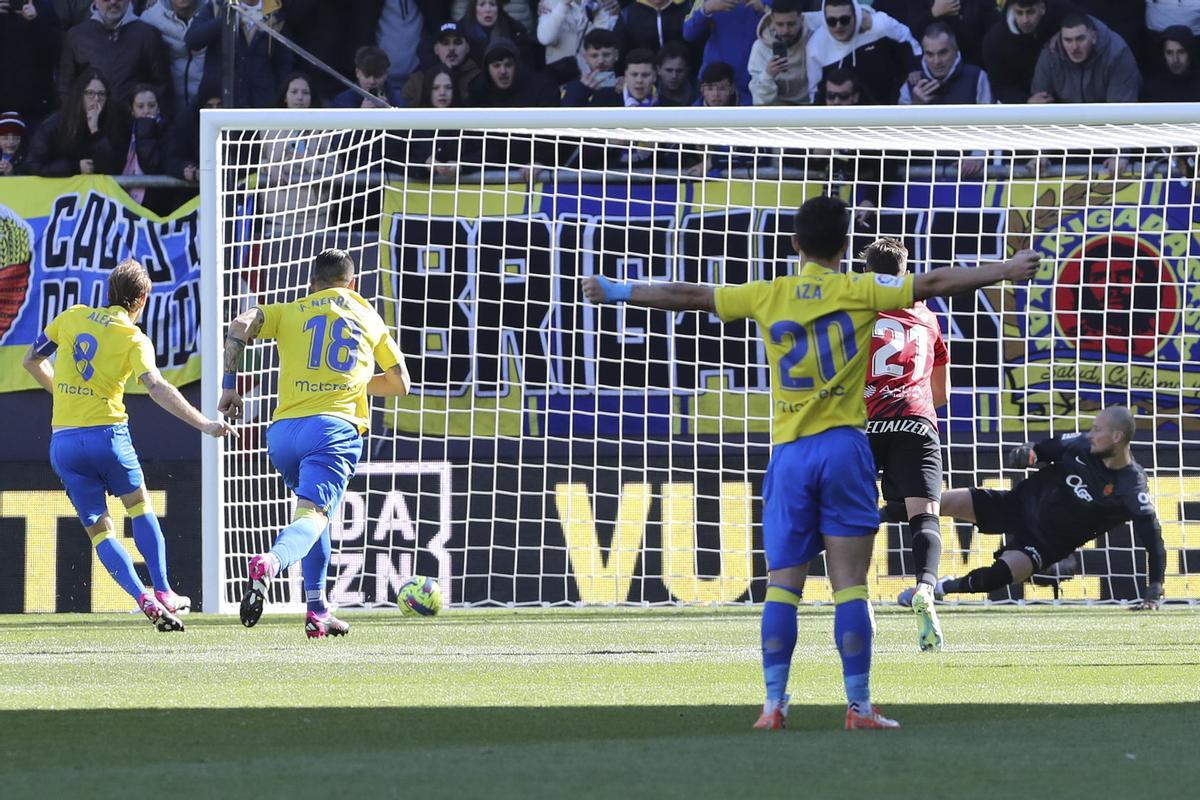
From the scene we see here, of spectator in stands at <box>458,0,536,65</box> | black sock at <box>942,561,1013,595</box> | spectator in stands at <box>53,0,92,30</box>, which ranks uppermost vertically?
spectator in stands at <box>53,0,92,30</box>

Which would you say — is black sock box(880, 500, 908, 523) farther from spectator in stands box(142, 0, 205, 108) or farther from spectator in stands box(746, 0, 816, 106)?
spectator in stands box(142, 0, 205, 108)

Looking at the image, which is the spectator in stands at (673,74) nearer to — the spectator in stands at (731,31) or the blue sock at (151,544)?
the spectator in stands at (731,31)

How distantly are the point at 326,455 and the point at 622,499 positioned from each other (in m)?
3.64

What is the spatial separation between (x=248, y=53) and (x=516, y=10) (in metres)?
2.33

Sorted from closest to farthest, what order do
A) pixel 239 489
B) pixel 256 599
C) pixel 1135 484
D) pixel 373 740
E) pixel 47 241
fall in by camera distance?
pixel 373 740 < pixel 256 599 < pixel 1135 484 < pixel 239 489 < pixel 47 241

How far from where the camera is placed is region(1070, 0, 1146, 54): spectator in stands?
44.9ft

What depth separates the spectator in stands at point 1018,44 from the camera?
13422 mm

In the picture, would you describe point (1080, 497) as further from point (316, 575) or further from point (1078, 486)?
point (316, 575)

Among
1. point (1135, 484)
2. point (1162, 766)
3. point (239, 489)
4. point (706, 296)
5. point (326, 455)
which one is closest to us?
point (1162, 766)

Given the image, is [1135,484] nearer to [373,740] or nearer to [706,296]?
[706,296]

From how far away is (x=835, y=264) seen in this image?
5.82m

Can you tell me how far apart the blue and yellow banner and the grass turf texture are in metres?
3.34

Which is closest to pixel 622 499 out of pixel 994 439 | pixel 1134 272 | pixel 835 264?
pixel 994 439

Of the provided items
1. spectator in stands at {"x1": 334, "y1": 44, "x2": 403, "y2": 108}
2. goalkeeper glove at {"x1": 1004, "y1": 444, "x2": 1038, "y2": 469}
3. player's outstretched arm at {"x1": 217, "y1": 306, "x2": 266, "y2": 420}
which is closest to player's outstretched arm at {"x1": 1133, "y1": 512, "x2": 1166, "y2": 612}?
goalkeeper glove at {"x1": 1004, "y1": 444, "x2": 1038, "y2": 469}
